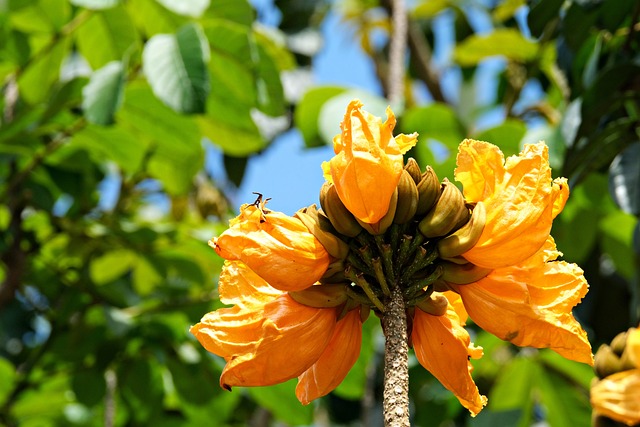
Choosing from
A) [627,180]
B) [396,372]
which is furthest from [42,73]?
[396,372]

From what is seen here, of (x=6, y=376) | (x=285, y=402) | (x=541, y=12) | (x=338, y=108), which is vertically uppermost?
(x=541, y=12)

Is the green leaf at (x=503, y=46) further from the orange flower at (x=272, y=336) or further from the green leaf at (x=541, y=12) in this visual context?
the orange flower at (x=272, y=336)

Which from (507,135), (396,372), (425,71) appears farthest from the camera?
(425,71)

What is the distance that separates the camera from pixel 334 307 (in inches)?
30.1

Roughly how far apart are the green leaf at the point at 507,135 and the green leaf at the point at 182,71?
0.56 metres

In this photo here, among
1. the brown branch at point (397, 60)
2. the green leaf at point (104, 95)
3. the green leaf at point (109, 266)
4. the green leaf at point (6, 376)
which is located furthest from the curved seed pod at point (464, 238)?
the green leaf at point (6, 376)

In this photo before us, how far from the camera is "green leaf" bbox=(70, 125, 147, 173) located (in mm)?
1878

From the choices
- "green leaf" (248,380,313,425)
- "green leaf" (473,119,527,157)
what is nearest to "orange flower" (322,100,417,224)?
"green leaf" (473,119,527,157)

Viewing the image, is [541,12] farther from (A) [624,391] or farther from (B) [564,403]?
(A) [624,391]

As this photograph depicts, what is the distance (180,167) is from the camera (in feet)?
6.88

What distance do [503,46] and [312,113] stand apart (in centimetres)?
60

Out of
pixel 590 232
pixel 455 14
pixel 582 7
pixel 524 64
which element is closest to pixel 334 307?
pixel 582 7

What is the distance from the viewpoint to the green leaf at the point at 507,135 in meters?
1.76

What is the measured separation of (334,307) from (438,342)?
0.09 meters
